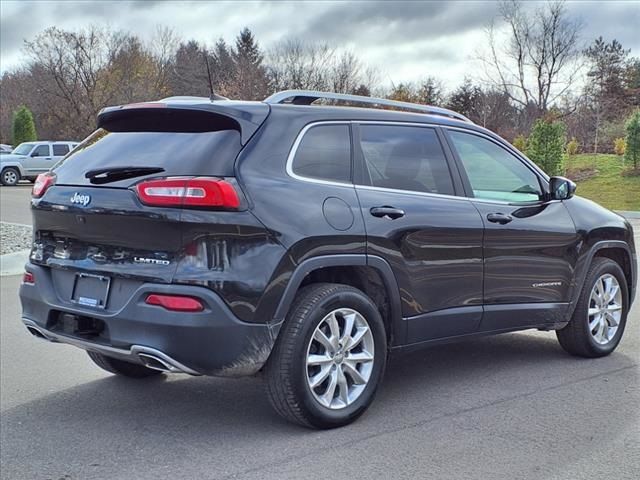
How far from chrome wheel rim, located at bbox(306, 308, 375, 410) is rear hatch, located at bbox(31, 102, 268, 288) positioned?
2.84 feet

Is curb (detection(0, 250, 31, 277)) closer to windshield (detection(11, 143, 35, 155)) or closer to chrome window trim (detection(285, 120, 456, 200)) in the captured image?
chrome window trim (detection(285, 120, 456, 200))

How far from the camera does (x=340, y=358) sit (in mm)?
4273

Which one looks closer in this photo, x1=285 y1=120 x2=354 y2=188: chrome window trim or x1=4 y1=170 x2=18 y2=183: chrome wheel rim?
x1=285 y1=120 x2=354 y2=188: chrome window trim

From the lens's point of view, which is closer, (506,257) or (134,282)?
(134,282)

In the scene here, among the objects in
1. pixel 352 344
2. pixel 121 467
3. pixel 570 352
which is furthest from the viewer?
pixel 570 352

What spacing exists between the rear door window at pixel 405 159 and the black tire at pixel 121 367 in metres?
2.17

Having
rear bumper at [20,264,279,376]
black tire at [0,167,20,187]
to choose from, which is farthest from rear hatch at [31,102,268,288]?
black tire at [0,167,20,187]

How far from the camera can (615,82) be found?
43938 millimetres

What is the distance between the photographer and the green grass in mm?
24109

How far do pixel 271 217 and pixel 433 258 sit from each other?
1243mm

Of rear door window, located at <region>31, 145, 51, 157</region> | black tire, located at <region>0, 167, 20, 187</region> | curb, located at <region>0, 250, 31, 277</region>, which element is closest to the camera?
curb, located at <region>0, 250, 31, 277</region>

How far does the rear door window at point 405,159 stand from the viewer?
4648 millimetres

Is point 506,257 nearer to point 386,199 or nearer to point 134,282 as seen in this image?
point 386,199

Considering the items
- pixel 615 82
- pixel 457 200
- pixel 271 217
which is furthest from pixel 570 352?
pixel 615 82
